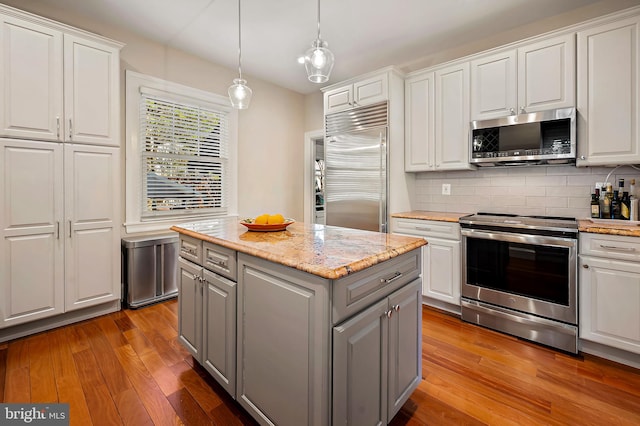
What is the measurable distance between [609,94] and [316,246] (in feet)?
8.69

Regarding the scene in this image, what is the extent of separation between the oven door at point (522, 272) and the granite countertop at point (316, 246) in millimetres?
1392

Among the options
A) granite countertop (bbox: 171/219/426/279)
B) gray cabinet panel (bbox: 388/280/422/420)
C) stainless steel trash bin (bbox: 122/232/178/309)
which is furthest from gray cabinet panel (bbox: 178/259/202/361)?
stainless steel trash bin (bbox: 122/232/178/309)

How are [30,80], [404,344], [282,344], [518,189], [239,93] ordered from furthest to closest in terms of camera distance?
[518,189], [30,80], [239,93], [404,344], [282,344]

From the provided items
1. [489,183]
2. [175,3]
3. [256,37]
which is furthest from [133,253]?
[489,183]

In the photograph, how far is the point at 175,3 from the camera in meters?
2.74

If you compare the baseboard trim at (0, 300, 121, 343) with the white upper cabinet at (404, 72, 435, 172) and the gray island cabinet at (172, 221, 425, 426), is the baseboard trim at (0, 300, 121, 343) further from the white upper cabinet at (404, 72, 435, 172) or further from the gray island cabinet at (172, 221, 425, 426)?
the white upper cabinet at (404, 72, 435, 172)

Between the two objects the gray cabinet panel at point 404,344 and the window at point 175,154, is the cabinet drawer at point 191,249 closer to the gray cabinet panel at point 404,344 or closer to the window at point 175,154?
the gray cabinet panel at point 404,344

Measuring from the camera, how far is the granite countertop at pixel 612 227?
207 centimetres

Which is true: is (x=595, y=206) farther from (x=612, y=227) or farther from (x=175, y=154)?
(x=175, y=154)

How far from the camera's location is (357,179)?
3697 millimetres

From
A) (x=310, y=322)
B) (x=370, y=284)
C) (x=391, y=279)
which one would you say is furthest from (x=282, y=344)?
(x=391, y=279)

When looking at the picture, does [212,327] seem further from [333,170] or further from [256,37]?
[256,37]

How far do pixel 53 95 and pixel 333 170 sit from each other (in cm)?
285

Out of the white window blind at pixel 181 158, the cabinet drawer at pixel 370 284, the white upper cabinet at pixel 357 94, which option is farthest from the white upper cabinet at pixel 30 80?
the cabinet drawer at pixel 370 284
